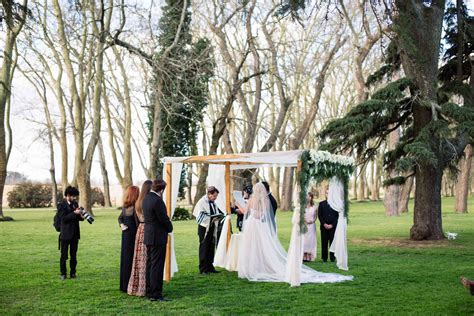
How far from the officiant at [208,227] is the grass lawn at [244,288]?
1.10ft

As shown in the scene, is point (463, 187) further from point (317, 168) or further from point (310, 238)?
point (317, 168)

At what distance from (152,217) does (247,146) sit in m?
22.6

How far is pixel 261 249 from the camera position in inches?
482

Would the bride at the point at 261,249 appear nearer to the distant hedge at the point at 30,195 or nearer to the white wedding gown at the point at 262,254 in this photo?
the white wedding gown at the point at 262,254

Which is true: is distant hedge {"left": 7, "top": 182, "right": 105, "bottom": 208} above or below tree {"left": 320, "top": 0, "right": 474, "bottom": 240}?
below

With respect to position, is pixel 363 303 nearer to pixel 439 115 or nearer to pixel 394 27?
pixel 394 27

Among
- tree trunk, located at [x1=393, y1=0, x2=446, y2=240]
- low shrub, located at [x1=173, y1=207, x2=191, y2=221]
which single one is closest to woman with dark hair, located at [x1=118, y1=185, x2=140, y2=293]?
tree trunk, located at [x1=393, y1=0, x2=446, y2=240]

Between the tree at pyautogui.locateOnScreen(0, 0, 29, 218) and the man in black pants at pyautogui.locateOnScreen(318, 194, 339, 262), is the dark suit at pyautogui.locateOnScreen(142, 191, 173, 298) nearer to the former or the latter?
the tree at pyautogui.locateOnScreen(0, 0, 29, 218)

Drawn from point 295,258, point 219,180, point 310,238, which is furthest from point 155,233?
point 310,238

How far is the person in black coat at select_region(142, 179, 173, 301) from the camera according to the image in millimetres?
9477

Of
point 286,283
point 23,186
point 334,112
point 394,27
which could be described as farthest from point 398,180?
point 23,186

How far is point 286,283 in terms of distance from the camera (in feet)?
37.3

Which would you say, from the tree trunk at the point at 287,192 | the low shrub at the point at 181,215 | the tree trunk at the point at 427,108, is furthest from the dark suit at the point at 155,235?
the tree trunk at the point at 287,192

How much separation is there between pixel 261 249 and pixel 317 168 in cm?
190
